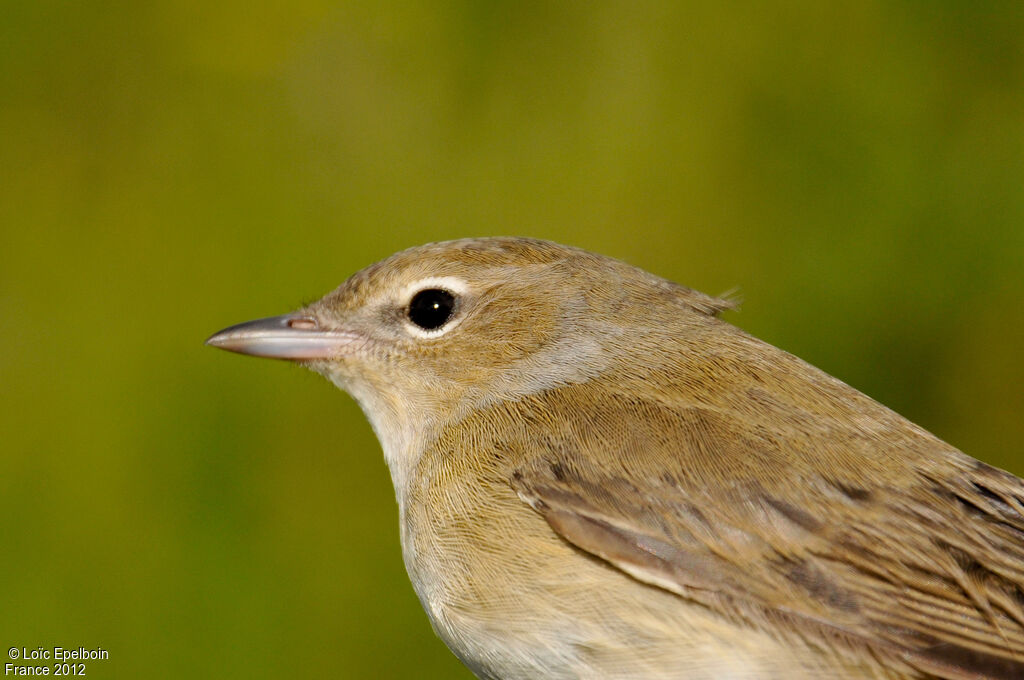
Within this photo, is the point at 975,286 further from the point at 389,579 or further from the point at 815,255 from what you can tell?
the point at 389,579

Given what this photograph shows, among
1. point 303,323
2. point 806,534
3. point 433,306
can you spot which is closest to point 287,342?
point 303,323

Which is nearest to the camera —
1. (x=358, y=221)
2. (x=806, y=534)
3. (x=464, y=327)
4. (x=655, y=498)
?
(x=806, y=534)

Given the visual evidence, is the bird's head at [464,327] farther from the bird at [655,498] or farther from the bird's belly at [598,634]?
the bird's belly at [598,634]

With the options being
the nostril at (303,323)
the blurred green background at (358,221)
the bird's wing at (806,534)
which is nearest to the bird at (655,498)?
the bird's wing at (806,534)

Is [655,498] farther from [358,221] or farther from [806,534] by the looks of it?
[358,221]

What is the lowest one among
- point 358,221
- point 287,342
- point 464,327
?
point 464,327

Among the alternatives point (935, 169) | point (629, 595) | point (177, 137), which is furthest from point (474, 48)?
point (629, 595)

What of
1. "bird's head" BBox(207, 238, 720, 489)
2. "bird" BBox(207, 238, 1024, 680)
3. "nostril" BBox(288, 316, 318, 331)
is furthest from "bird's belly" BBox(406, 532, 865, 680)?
"nostril" BBox(288, 316, 318, 331)
